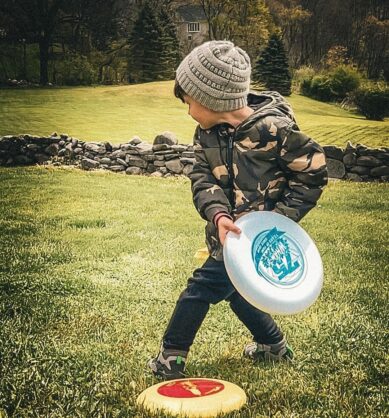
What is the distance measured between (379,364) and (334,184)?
5.98 m

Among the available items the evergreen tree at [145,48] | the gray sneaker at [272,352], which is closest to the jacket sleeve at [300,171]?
the gray sneaker at [272,352]

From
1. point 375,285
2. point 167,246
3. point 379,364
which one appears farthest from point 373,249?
point 379,364

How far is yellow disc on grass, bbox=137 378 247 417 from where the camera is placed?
1.74 m

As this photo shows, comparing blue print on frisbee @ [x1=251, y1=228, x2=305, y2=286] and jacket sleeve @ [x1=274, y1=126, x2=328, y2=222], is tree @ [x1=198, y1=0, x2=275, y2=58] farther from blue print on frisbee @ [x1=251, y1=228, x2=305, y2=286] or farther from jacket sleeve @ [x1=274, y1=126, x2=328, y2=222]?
blue print on frisbee @ [x1=251, y1=228, x2=305, y2=286]

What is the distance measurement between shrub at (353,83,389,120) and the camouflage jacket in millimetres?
5154

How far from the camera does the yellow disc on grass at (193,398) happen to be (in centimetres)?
174

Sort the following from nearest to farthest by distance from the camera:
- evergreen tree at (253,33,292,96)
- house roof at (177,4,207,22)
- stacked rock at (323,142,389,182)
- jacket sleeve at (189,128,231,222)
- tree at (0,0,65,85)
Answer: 1. jacket sleeve at (189,128,231,222)
2. tree at (0,0,65,85)
3. evergreen tree at (253,33,292,96)
4. house roof at (177,4,207,22)
5. stacked rock at (323,142,389,182)

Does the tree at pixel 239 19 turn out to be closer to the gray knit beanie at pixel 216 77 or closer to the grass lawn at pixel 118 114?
the grass lawn at pixel 118 114

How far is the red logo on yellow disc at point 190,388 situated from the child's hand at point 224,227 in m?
0.48

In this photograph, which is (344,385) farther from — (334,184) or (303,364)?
(334,184)

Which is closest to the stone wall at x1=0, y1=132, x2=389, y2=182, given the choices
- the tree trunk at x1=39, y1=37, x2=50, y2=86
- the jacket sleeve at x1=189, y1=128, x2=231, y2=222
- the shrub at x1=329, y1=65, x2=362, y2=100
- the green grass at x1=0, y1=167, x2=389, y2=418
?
the tree trunk at x1=39, y1=37, x2=50, y2=86

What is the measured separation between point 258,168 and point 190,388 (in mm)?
782

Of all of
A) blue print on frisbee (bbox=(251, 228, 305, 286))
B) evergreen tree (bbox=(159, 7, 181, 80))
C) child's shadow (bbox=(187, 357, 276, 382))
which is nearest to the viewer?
blue print on frisbee (bbox=(251, 228, 305, 286))

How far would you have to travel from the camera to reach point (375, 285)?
10.8ft
